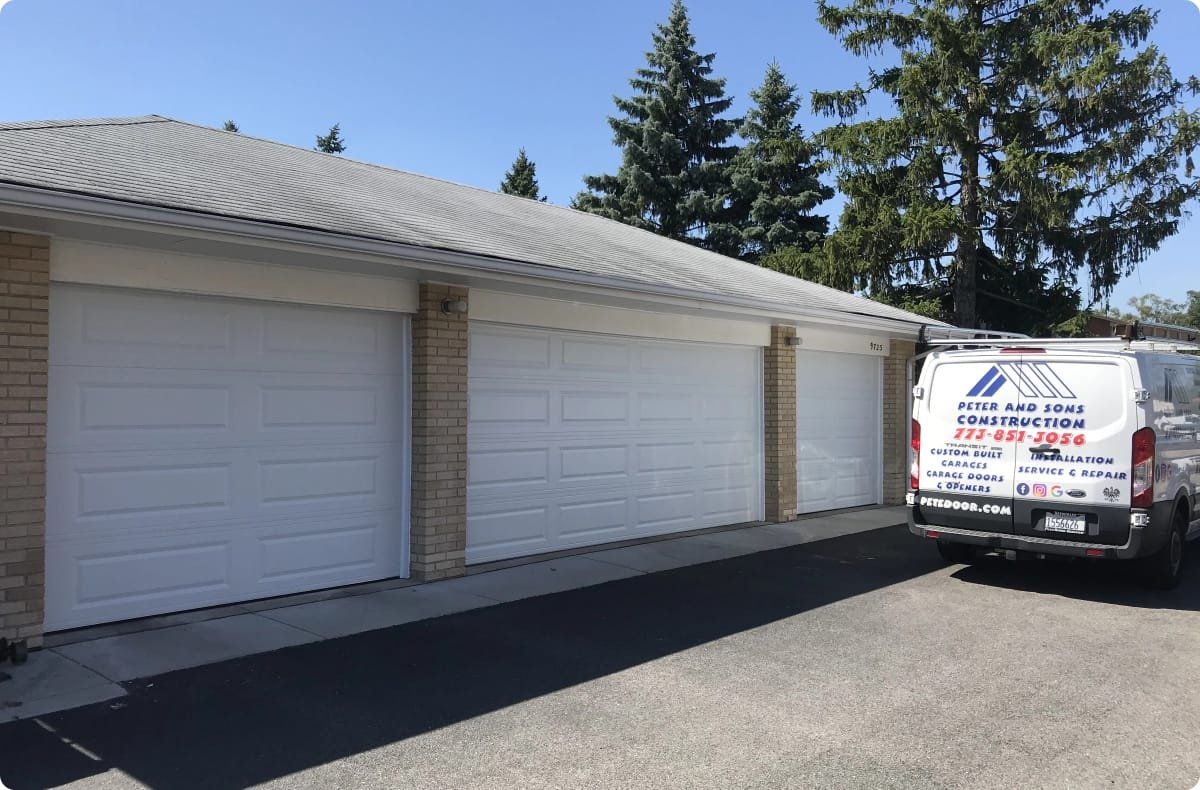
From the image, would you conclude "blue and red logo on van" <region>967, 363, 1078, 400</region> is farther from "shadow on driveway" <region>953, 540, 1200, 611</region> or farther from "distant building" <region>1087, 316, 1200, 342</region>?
"shadow on driveway" <region>953, 540, 1200, 611</region>

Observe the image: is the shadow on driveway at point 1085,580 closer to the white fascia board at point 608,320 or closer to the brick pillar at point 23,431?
the white fascia board at point 608,320

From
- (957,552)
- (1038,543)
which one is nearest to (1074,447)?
(1038,543)

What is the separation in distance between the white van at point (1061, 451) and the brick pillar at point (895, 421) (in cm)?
530

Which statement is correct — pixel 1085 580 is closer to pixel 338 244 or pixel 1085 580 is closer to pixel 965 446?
pixel 965 446

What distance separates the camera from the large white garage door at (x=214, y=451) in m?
6.17

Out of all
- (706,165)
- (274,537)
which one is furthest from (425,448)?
(706,165)

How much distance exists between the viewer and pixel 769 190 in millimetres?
31234

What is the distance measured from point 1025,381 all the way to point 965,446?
80 centimetres

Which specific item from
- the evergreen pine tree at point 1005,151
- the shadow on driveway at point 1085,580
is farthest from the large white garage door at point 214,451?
the evergreen pine tree at point 1005,151

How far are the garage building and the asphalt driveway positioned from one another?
1.42 metres

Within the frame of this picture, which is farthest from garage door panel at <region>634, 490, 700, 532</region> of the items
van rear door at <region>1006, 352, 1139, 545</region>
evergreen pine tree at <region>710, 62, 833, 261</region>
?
evergreen pine tree at <region>710, 62, 833, 261</region>

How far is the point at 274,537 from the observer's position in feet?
23.8

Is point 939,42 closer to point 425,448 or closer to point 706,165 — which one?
point 706,165

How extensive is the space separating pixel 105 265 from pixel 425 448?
9.51ft
